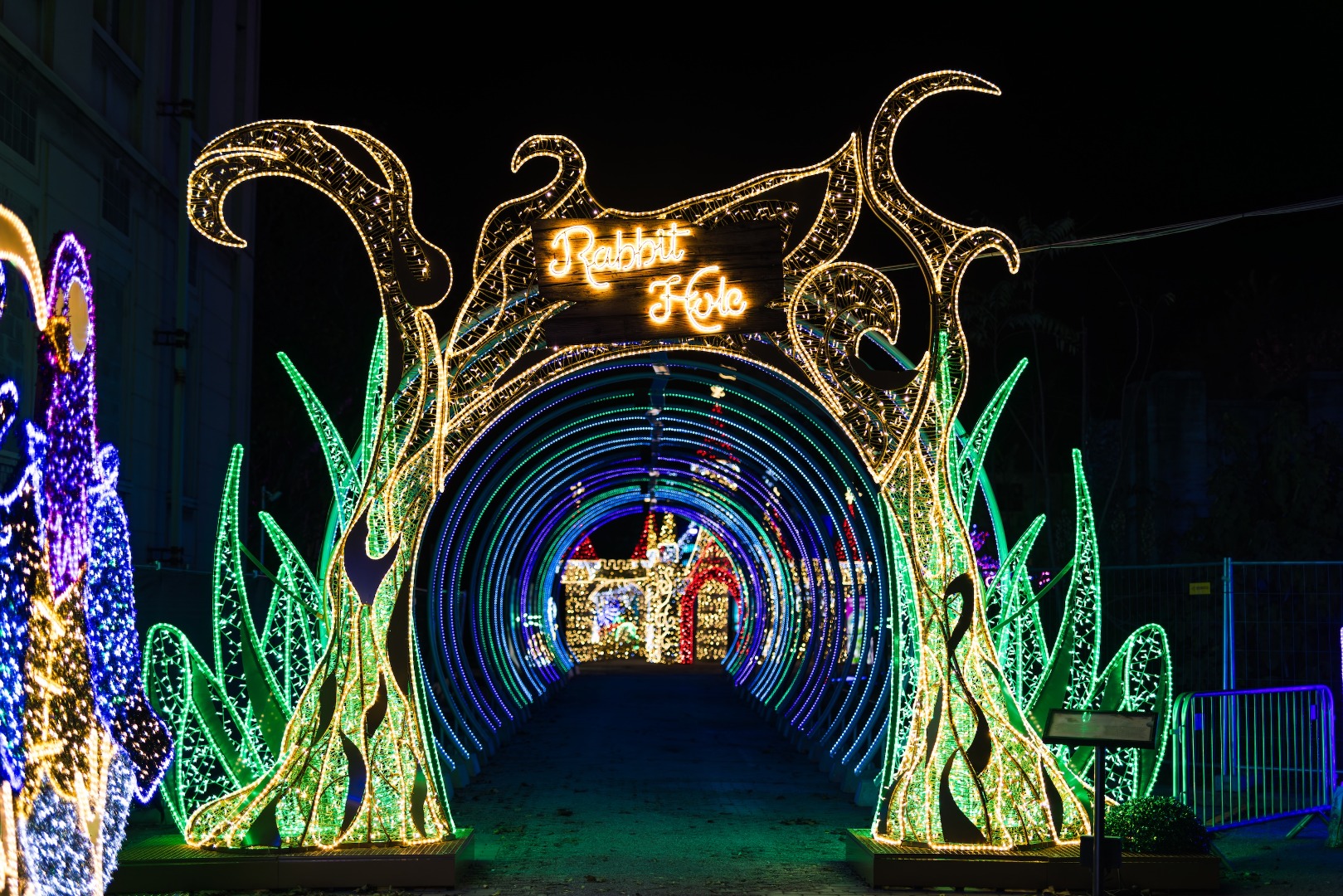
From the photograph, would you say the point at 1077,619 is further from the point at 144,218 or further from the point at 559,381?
the point at 144,218

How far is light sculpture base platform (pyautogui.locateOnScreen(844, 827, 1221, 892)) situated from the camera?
812 cm

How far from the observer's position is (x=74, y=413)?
20.5ft

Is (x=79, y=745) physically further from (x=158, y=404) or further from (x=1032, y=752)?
(x=158, y=404)

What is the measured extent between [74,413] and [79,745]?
4.38 feet

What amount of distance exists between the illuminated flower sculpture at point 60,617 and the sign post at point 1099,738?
4.38m

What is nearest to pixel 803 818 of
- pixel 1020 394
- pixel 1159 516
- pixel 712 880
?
pixel 712 880

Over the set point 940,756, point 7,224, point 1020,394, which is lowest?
point 940,756

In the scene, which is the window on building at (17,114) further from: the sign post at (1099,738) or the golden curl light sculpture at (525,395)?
the sign post at (1099,738)

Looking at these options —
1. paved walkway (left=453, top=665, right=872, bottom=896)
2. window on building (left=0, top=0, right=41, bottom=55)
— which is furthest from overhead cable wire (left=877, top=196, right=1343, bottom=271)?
window on building (left=0, top=0, right=41, bottom=55)

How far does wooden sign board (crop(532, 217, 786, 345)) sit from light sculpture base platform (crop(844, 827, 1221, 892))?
10.1ft

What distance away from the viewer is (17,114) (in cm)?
1019

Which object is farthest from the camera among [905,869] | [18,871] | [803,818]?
[803,818]

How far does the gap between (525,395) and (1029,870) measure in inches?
152

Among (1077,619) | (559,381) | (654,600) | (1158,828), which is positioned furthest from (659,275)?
(654,600)
